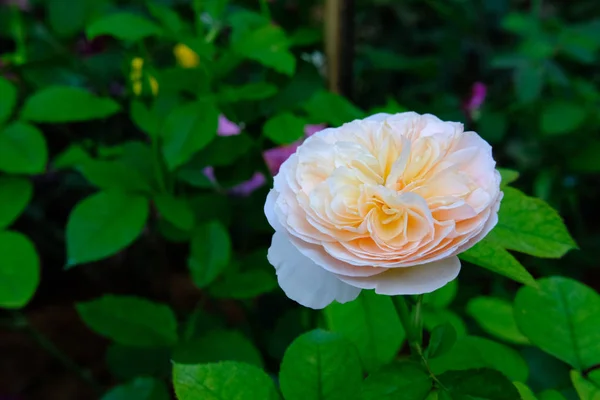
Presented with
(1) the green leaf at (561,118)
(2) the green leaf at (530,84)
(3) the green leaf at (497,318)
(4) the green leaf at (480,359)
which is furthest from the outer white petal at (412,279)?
(2) the green leaf at (530,84)

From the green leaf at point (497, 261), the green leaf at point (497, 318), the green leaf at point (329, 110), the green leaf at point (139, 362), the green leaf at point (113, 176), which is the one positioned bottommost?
the green leaf at point (139, 362)

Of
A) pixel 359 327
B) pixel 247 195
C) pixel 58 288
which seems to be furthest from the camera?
pixel 58 288

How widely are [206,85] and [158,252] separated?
1.35 ft

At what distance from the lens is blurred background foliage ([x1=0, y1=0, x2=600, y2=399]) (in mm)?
602

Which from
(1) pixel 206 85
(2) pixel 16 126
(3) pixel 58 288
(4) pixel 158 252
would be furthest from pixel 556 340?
(3) pixel 58 288

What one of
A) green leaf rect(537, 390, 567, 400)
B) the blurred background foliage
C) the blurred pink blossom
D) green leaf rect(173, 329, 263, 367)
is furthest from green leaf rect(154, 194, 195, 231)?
the blurred pink blossom

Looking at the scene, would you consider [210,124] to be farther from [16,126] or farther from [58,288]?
[58,288]

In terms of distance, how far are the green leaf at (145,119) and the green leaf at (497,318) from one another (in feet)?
1.22

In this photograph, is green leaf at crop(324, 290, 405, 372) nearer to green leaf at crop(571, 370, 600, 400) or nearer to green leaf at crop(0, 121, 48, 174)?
green leaf at crop(571, 370, 600, 400)

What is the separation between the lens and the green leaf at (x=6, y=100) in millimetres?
644

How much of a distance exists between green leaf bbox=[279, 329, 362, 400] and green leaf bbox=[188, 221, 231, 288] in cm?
25

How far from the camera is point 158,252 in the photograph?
96 cm

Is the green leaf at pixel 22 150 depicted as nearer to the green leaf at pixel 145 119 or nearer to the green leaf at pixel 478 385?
the green leaf at pixel 145 119

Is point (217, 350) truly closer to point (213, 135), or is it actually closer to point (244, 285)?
point (244, 285)
